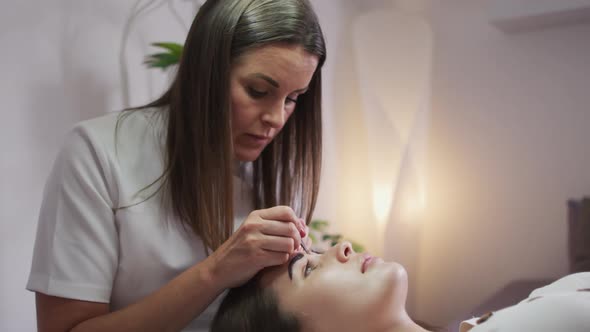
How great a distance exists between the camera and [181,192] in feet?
3.96

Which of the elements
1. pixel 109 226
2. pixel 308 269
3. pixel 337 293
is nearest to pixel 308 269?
pixel 308 269

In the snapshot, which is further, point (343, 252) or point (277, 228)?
point (343, 252)

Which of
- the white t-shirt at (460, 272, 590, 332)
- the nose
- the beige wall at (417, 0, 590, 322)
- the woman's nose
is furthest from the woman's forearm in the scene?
the beige wall at (417, 0, 590, 322)

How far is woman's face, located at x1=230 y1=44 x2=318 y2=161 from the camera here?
1173mm

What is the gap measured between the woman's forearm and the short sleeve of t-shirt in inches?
2.6

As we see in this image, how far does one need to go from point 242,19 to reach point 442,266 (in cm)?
267

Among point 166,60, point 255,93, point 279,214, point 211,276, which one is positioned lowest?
point 211,276

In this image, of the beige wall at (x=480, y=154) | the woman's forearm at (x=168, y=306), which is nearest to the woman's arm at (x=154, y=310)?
the woman's forearm at (x=168, y=306)

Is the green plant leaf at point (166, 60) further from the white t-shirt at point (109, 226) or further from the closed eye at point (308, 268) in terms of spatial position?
the closed eye at point (308, 268)

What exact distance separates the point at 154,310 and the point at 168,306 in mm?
29

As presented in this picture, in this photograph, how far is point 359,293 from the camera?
3.42ft

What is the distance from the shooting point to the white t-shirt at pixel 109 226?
1077 millimetres

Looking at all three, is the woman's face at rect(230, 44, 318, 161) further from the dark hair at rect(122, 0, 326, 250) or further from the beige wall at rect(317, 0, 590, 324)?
the beige wall at rect(317, 0, 590, 324)

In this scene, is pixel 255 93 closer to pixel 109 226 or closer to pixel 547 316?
pixel 109 226
